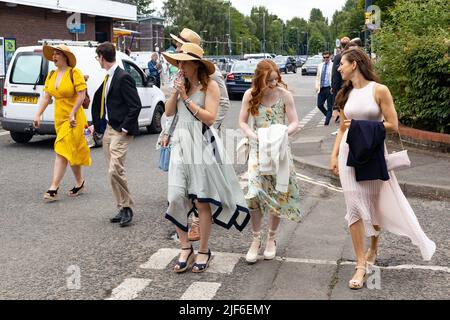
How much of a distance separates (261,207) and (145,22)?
9852 cm

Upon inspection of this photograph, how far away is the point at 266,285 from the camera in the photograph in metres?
4.79

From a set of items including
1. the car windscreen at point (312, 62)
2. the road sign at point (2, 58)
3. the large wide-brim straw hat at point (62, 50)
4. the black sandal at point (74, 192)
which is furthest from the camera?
the car windscreen at point (312, 62)

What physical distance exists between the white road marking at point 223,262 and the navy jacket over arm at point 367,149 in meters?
1.29

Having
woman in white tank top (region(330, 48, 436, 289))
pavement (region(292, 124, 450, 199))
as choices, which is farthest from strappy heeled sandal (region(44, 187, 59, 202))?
woman in white tank top (region(330, 48, 436, 289))

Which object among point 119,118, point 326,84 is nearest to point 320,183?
point 119,118

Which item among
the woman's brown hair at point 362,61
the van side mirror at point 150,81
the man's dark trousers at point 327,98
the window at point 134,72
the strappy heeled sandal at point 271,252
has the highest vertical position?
the woman's brown hair at point 362,61

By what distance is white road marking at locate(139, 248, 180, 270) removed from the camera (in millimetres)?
5250

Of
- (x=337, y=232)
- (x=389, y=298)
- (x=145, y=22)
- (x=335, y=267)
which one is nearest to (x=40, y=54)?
(x=337, y=232)

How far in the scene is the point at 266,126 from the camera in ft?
17.6

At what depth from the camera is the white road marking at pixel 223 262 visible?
5156mm

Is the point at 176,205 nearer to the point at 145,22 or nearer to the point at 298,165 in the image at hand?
the point at 298,165

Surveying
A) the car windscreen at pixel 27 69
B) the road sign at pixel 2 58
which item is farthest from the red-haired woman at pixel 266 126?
the road sign at pixel 2 58

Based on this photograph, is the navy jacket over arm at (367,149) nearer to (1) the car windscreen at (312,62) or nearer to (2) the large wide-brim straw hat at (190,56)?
(2) the large wide-brim straw hat at (190,56)

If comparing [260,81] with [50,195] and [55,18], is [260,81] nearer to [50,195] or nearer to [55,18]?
[50,195]
